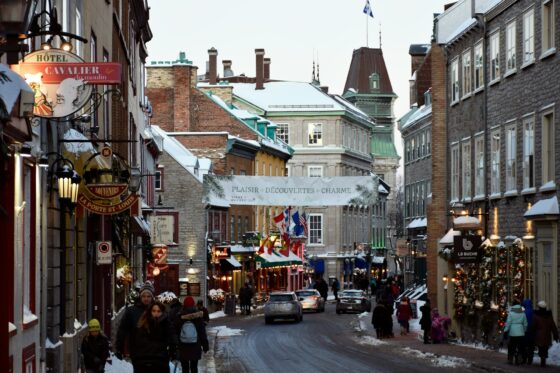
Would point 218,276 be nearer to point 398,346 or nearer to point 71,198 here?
point 398,346

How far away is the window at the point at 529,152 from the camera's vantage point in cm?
3516

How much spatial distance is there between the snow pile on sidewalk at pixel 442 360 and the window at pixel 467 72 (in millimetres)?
10644

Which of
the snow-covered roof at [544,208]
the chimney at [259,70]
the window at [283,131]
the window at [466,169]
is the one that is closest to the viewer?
the snow-covered roof at [544,208]

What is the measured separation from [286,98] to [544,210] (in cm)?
8650

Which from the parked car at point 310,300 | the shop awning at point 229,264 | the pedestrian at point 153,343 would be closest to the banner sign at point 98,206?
the pedestrian at point 153,343

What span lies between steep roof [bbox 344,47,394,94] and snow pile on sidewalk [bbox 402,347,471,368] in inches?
5116

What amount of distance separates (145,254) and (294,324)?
29.5ft

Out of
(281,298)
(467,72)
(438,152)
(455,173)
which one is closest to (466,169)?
(455,173)

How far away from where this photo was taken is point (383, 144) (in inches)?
Answer: 6206

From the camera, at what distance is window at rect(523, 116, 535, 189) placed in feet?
115

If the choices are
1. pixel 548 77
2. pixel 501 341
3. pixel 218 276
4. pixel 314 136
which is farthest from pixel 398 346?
pixel 314 136

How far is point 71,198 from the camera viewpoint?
21344mm

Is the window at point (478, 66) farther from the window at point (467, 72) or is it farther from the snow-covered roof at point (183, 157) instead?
the snow-covered roof at point (183, 157)

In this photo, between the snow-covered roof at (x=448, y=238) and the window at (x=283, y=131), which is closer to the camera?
the snow-covered roof at (x=448, y=238)
